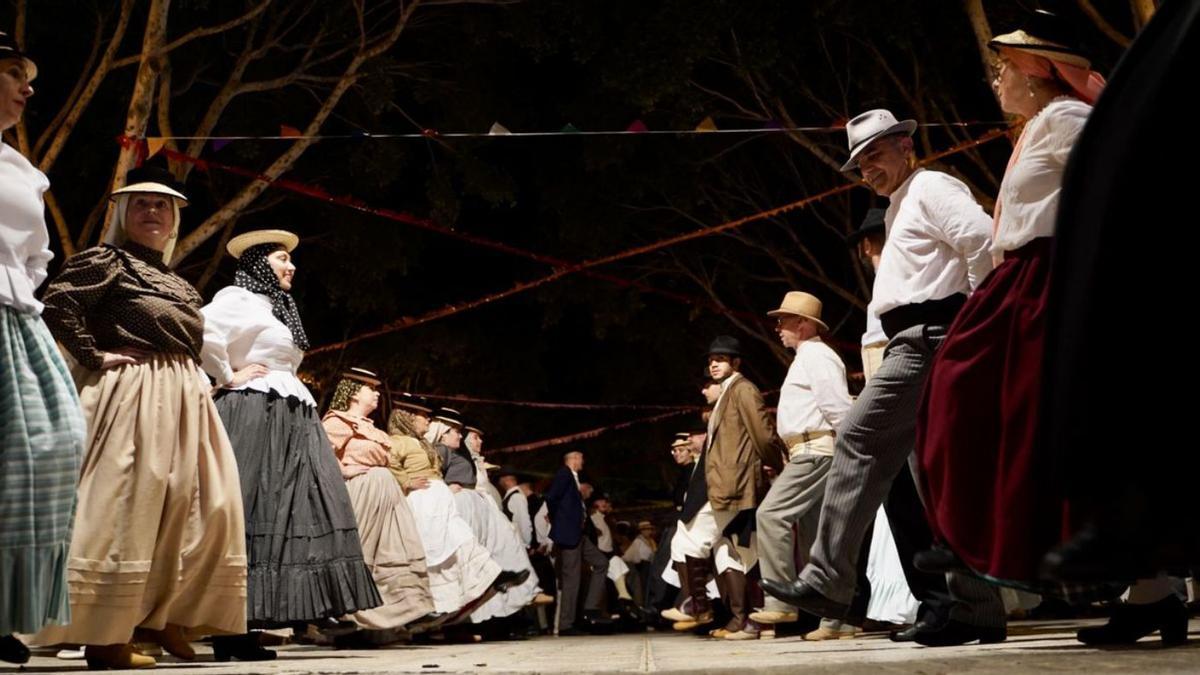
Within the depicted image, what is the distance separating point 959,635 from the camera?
6.21 metres

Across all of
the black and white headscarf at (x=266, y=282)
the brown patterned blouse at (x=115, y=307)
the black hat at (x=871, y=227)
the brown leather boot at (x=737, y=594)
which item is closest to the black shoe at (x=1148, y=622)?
the black hat at (x=871, y=227)

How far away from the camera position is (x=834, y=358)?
9.60 meters

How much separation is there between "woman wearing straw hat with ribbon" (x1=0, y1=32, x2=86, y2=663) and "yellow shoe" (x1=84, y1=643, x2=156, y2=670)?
582 millimetres

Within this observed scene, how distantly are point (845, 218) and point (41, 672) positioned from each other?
53.5ft

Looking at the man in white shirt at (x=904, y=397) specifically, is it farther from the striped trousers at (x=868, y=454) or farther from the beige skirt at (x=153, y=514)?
the beige skirt at (x=153, y=514)

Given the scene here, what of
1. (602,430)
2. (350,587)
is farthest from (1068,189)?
(602,430)

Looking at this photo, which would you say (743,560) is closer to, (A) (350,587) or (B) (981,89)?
(A) (350,587)

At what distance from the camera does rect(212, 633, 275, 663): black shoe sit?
7527 mm

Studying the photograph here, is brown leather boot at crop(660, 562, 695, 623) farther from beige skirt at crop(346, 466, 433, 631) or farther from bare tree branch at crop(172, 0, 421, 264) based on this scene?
bare tree branch at crop(172, 0, 421, 264)

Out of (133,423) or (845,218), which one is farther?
(845,218)

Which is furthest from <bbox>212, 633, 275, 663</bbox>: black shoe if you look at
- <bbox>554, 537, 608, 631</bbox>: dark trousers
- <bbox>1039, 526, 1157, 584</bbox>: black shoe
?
<bbox>554, 537, 608, 631</bbox>: dark trousers

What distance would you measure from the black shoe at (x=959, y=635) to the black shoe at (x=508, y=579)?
311 inches

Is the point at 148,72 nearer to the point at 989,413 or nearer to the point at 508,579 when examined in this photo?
the point at 508,579

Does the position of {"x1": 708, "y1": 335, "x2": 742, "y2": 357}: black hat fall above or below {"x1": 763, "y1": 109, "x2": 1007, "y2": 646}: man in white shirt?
above
